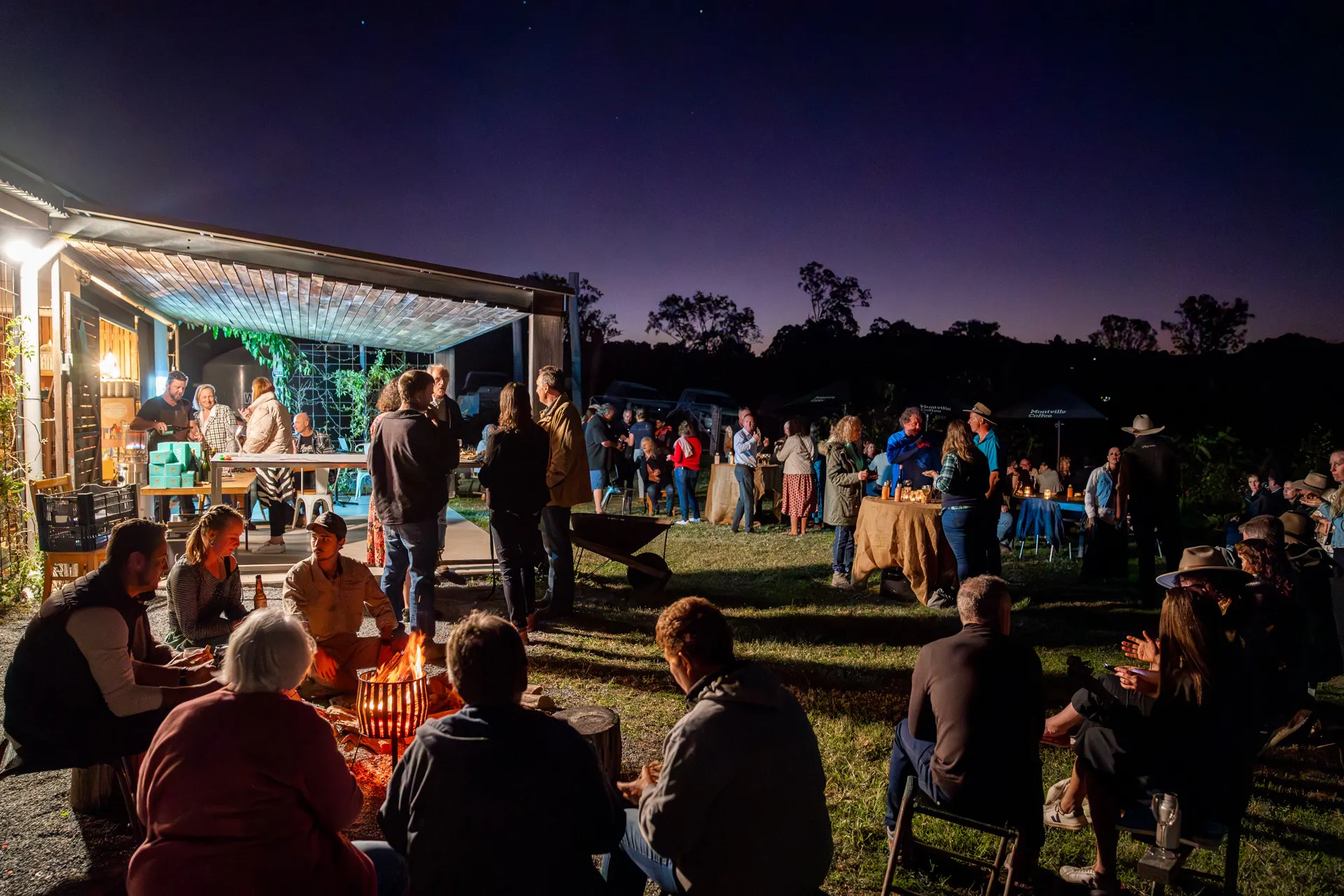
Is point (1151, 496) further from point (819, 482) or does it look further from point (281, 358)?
point (281, 358)

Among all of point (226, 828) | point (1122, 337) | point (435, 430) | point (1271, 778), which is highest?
point (1122, 337)

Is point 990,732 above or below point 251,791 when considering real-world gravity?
below

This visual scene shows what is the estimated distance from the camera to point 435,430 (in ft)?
18.9

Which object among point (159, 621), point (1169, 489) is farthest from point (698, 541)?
point (159, 621)

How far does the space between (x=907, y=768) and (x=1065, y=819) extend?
0.88 metres

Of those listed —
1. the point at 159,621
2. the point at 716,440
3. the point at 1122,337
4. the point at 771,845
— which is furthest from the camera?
the point at 1122,337

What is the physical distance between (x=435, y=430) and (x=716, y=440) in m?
14.2

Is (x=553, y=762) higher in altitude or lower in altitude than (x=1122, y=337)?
lower

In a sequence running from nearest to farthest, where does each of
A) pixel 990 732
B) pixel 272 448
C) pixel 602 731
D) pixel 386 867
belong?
pixel 386 867 < pixel 990 732 < pixel 602 731 < pixel 272 448

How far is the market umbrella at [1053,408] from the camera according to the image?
15570 mm

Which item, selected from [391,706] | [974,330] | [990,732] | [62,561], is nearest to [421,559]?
[391,706]

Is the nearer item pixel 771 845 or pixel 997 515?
pixel 771 845

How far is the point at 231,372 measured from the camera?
20.7 meters

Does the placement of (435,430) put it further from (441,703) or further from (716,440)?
(716,440)
